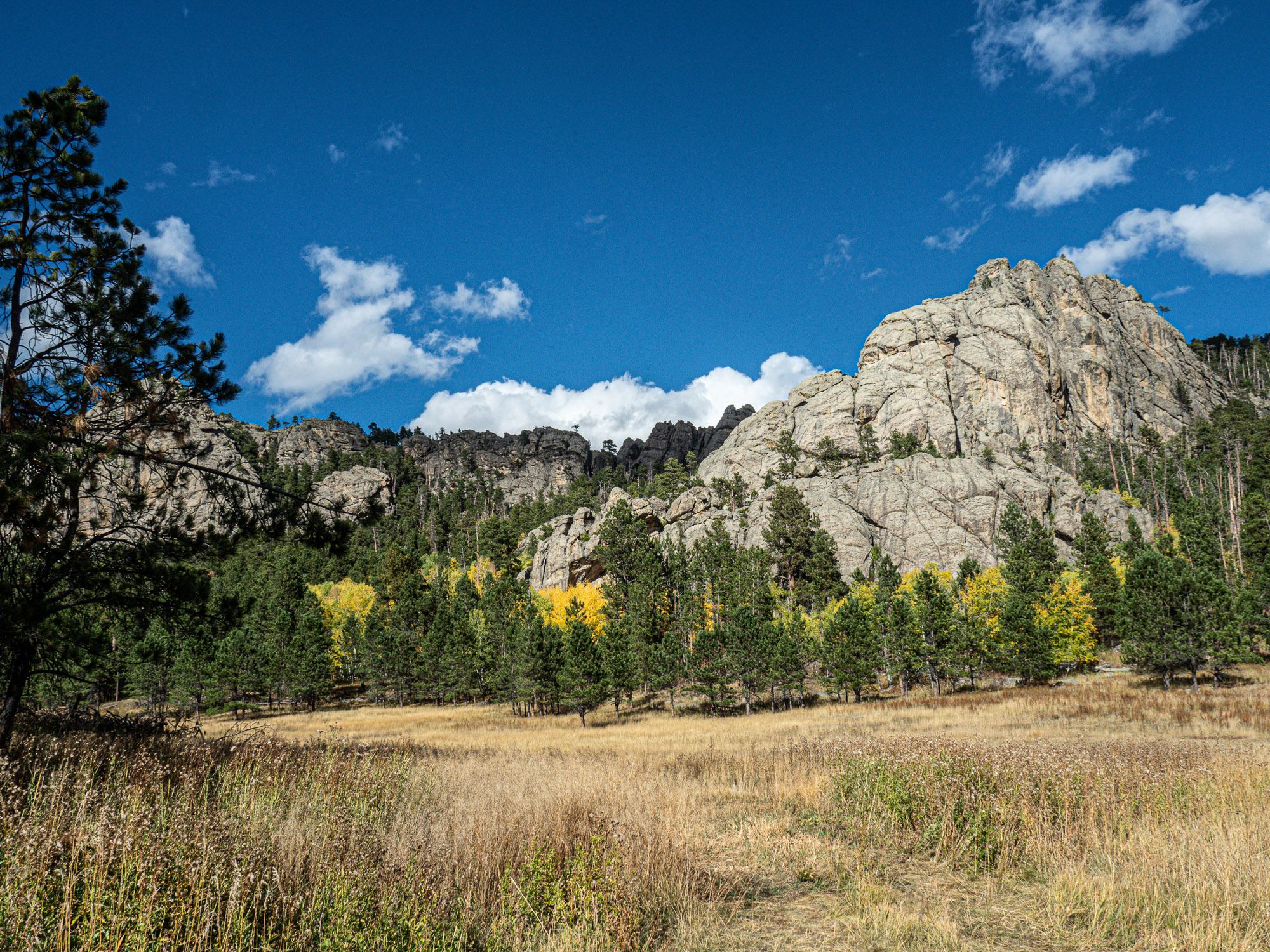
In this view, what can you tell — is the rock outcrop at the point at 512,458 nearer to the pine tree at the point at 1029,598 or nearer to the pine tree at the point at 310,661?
the pine tree at the point at 310,661

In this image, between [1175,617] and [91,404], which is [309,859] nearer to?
[91,404]

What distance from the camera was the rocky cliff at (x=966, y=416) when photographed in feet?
257

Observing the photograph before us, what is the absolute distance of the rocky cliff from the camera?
3081 inches

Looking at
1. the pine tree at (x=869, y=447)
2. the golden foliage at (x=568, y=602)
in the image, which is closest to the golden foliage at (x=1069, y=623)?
the golden foliage at (x=568, y=602)

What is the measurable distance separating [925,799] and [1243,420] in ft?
402

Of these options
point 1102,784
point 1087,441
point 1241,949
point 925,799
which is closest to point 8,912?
point 1241,949

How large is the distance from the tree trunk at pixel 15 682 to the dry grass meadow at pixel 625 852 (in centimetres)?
69

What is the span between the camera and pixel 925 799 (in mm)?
7785

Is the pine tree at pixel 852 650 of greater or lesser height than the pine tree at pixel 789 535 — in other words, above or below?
below

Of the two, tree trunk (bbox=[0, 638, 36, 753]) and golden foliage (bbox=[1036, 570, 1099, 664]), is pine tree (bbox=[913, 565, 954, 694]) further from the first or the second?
tree trunk (bbox=[0, 638, 36, 753])

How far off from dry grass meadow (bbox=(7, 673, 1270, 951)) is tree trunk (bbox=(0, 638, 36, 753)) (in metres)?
0.69

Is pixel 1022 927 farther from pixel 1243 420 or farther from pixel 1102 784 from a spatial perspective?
pixel 1243 420

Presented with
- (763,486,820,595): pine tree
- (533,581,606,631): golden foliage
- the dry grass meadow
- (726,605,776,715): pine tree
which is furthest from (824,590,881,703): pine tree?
the dry grass meadow

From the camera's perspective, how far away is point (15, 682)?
286 inches
